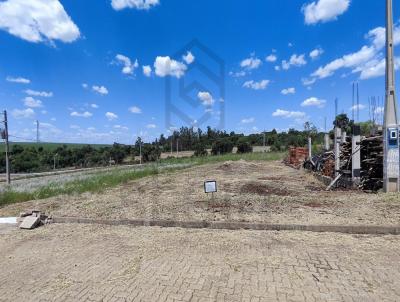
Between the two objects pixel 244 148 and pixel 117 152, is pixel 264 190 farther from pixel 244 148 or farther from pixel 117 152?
pixel 117 152

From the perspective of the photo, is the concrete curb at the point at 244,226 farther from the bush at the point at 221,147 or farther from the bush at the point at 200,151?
the bush at the point at 221,147

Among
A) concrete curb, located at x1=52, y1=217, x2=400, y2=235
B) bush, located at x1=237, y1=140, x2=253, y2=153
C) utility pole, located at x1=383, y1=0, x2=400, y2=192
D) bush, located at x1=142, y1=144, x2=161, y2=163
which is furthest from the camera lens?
bush, located at x1=142, y1=144, x2=161, y2=163

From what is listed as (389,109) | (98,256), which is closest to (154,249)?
(98,256)

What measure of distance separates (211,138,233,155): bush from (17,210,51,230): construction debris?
6363cm

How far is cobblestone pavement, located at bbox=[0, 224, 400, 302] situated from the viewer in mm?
3861

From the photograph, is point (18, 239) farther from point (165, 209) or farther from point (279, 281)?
point (279, 281)

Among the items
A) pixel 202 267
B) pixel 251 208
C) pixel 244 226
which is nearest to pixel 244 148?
pixel 251 208

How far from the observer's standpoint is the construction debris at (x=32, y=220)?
766cm

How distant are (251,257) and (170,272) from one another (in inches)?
50.2

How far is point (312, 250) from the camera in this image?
5.14 m

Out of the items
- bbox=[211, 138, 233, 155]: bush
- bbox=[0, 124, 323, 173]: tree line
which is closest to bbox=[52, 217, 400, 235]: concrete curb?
bbox=[0, 124, 323, 173]: tree line

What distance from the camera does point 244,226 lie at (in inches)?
262

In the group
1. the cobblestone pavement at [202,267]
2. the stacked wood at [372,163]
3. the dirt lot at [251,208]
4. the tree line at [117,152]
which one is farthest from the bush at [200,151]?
the cobblestone pavement at [202,267]

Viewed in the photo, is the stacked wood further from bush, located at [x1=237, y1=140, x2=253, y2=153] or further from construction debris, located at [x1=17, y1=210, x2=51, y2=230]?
bush, located at [x1=237, y1=140, x2=253, y2=153]
